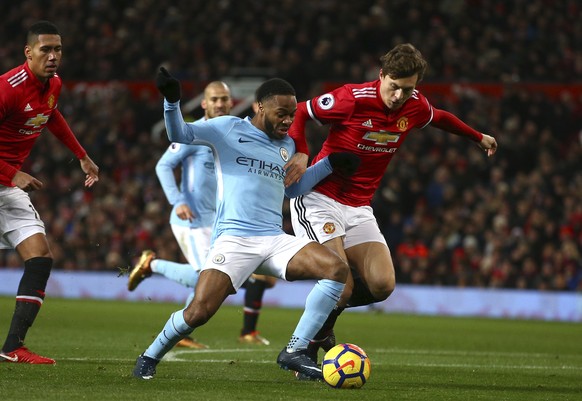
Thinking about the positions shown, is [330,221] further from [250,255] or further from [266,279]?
[266,279]

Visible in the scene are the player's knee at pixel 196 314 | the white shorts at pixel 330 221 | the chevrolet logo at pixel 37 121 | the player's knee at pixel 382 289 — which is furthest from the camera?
the white shorts at pixel 330 221

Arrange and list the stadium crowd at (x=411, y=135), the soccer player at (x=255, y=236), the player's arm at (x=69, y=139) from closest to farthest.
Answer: the soccer player at (x=255, y=236), the player's arm at (x=69, y=139), the stadium crowd at (x=411, y=135)

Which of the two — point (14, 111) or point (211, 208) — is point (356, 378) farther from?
point (211, 208)

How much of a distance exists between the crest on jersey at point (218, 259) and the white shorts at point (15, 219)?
1762 millimetres

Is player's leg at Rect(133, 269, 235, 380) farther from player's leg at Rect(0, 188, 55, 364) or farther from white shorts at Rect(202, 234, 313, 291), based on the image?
player's leg at Rect(0, 188, 55, 364)

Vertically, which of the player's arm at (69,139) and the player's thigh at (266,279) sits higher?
the player's arm at (69,139)

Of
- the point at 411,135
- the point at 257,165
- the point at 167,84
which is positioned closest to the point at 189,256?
the point at 257,165

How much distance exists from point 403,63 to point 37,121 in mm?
2816

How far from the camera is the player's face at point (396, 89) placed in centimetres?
772

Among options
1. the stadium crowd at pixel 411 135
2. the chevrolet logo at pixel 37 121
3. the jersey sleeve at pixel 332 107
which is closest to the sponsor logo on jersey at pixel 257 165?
the jersey sleeve at pixel 332 107

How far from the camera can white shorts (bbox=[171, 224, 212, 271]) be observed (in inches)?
403

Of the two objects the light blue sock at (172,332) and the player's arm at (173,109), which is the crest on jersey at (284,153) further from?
the light blue sock at (172,332)

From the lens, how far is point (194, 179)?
10383 millimetres

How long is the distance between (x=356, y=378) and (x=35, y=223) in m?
2.83
